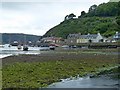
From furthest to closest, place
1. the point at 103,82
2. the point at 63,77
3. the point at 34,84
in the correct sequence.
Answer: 1. the point at 63,77
2. the point at 103,82
3. the point at 34,84

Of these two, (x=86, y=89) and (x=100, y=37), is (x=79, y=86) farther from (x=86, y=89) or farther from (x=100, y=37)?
(x=100, y=37)

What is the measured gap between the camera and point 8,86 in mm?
25797

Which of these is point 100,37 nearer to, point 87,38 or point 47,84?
point 87,38

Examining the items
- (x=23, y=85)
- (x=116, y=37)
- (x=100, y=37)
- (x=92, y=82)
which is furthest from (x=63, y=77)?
(x=100, y=37)

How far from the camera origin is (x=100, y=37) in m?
189

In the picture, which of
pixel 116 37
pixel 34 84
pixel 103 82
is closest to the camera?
pixel 34 84

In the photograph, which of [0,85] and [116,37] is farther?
[116,37]

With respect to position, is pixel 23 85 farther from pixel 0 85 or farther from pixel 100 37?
pixel 100 37

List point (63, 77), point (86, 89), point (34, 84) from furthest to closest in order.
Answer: point (63, 77) < point (34, 84) < point (86, 89)

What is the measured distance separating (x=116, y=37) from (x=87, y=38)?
30.1 m

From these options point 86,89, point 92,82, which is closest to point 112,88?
point 86,89

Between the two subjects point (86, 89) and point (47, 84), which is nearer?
point (86, 89)

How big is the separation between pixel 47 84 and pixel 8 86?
3785 mm

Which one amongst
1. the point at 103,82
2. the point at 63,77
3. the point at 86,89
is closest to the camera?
the point at 86,89
